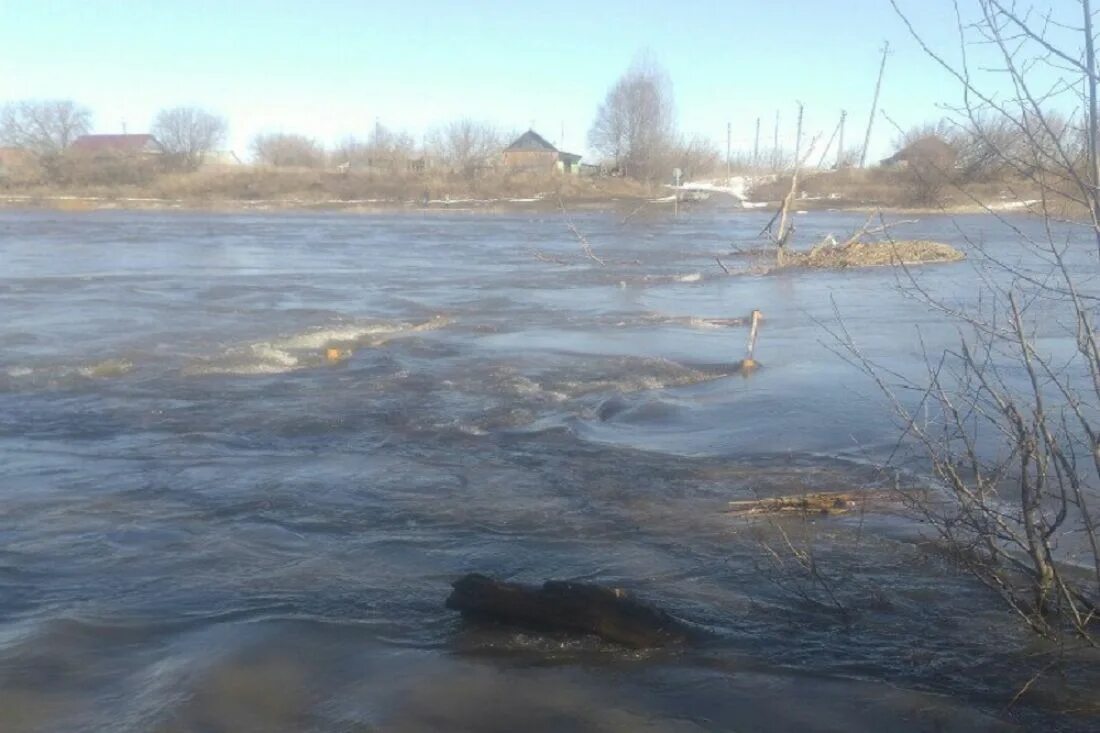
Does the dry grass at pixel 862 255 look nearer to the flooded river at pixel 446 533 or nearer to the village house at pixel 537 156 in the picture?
the flooded river at pixel 446 533

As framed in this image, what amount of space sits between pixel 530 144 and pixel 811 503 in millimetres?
90663

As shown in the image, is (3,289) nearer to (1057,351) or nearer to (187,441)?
(187,441)

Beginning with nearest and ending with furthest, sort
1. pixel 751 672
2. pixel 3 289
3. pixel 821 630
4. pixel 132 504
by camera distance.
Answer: pixel 751 672
pixel 821 630
pixel 132 504
pixel 3 289

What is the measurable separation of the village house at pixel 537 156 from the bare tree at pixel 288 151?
1752cm

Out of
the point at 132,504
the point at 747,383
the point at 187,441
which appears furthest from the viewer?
the point at 747,383

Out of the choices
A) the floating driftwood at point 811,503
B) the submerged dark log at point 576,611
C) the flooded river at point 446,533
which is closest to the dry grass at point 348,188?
the flooded river at point 446,533

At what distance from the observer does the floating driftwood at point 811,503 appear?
827cm

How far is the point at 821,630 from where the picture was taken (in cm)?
634

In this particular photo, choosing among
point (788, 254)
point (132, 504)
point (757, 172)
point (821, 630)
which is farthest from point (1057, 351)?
point (757, 172)

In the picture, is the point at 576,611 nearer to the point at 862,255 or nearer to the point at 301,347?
→ the point at 301,347

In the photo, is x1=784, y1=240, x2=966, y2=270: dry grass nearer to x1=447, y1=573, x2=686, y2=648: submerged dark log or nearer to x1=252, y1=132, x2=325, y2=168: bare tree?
x1=447, y1=573, x2=686, y2=648: submerged dark log

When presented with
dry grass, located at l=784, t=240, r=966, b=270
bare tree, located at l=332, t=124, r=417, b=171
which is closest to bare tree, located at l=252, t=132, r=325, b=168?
bare tree, located at l=332, t=124, r=417, b=171

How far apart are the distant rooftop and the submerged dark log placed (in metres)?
90.4

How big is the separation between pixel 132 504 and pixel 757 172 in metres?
71.6
